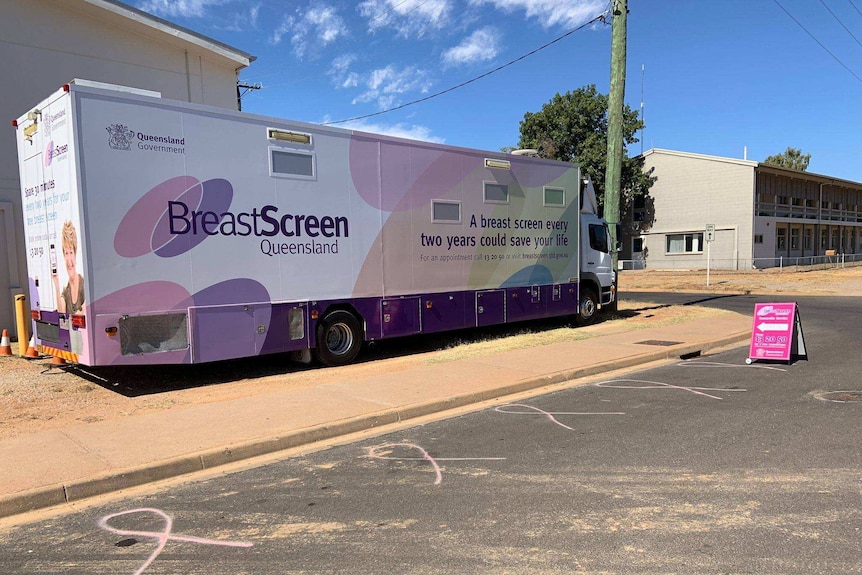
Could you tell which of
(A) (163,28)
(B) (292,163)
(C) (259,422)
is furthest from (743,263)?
(C) (259,422)

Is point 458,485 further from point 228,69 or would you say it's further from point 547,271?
point 228,69

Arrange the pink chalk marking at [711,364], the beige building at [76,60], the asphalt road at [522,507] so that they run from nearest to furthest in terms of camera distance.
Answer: the asphalt road at [522,507]
the pink chalk marking at [711,364]
the beige building at [76,60]

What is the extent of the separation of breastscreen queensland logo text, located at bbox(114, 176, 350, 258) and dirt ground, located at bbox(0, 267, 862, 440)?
6.27 ft

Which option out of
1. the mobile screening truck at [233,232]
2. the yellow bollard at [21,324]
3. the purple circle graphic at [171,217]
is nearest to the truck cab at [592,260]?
the mobile screening truck at [233,232]

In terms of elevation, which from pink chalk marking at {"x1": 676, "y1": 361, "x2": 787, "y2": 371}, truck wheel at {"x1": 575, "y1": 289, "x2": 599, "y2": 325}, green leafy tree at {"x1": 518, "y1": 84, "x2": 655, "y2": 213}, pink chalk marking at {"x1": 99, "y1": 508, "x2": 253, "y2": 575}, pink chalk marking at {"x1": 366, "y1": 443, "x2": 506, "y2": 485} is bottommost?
pink chalk marking at {"x1": 676, "y1": 361, "x2": 787, "y2": 371}

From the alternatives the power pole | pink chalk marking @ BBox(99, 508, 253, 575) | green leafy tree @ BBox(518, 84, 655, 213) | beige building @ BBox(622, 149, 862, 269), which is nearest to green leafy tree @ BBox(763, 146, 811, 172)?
beige building @ BBox(622, 149, 862, 269)

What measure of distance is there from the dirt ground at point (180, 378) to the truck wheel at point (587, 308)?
43 cm

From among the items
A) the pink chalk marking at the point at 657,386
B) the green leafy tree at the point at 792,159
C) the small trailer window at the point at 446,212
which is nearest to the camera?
the pink chalk marking at the point at 657,386

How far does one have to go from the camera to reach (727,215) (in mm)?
37094

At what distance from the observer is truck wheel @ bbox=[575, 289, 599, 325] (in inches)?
571

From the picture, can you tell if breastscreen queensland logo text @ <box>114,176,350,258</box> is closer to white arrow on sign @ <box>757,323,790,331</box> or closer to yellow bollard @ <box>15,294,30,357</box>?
yellow bollard @ <box>15,294,30,357</box>

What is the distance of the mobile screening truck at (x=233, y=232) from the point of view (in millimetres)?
7336

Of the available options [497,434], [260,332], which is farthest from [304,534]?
[260,332]

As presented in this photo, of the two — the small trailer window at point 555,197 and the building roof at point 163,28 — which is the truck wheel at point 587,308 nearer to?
the small trailer window at point 555,197
